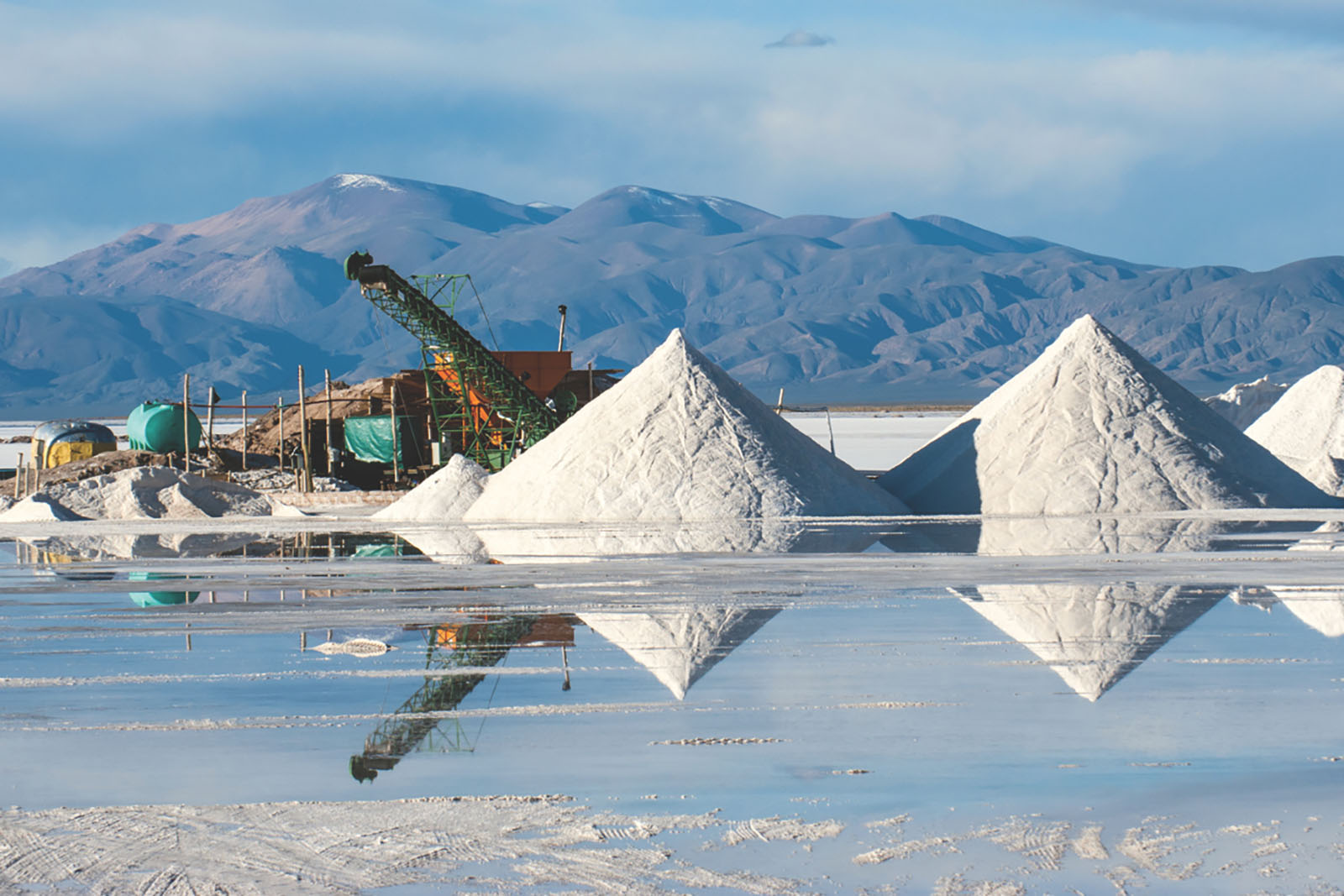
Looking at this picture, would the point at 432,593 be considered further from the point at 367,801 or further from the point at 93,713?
the point at 367,801

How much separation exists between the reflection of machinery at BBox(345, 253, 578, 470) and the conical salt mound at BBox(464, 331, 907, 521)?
5238 millimetres

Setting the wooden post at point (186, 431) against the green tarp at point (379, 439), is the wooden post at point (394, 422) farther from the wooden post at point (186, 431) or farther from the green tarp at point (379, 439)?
the wooden post at point (186, 431)

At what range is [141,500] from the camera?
22.4 meters

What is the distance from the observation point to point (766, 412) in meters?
20.5

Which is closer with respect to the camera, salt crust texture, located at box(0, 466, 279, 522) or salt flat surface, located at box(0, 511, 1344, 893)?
salt flat surface, located at box(0, 511, 1344, 893)

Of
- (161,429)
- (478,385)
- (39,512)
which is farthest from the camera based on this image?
(161,429)

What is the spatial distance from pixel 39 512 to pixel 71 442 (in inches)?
465

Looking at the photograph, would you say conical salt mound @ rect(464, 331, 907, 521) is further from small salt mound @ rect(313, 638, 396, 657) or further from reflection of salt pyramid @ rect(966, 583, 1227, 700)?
small salt mound @ rect(313, 638, 396, 657)

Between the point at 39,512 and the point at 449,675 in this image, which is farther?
the point at 39,512

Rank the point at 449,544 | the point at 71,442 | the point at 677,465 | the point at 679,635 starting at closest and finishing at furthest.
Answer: the point at 679,635 → the point at 449,544 → the point at 677,465 → the point at 71,442

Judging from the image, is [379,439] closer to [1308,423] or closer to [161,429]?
[161,429]

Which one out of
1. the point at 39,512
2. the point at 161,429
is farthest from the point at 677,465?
the point at 161,429

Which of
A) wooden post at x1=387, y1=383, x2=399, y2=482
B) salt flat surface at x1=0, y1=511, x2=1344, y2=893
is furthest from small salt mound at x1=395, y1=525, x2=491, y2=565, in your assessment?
wooden post at x1=387, y1=383, x2=399, y2=482

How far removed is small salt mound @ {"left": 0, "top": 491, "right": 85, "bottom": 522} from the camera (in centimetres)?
2139
